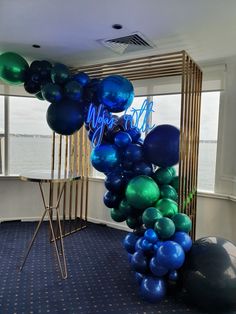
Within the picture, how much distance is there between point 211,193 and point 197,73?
1.50 metres

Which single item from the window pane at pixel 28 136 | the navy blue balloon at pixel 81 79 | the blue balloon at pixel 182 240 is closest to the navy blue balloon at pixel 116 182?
the blue balloon at pixel 182 240

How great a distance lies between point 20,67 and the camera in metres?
2.84

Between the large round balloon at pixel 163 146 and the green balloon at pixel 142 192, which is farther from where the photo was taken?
the large round balloon at pixel 163 146

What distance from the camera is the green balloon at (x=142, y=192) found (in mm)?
2467

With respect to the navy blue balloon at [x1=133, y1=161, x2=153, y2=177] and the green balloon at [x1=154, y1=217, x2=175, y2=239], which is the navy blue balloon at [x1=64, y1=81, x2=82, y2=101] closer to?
the navy blue balloon at [x1=133, y1=161, x2=153, y2=177]

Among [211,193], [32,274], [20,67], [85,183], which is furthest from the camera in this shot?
[85,183]

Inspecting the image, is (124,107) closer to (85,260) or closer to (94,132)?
(94,132)

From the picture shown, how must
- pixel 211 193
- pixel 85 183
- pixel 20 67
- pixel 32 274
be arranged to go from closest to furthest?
pixel 32 274 → pixel 20 67 → pixel 211 193 → pixel 85 183

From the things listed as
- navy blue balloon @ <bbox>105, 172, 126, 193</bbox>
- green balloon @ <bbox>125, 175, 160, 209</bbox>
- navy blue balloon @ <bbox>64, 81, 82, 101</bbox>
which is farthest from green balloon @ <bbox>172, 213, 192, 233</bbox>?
navy blue balloon @ <bbox>64, 81, 82, 101</bbox>

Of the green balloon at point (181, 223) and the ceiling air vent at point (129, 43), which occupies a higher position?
the ceiling air vent at point (129, 43)

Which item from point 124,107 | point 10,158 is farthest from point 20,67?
point 10,158

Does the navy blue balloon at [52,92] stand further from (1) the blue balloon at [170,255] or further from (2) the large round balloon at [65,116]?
(1) the blue balloon at [170,255]

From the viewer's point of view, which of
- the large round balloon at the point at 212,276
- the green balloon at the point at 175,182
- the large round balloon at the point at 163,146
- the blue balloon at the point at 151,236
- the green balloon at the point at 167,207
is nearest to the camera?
the large round balloon at the point at 212,276

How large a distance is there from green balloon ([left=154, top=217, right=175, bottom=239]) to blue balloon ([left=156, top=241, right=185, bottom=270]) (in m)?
0.07
